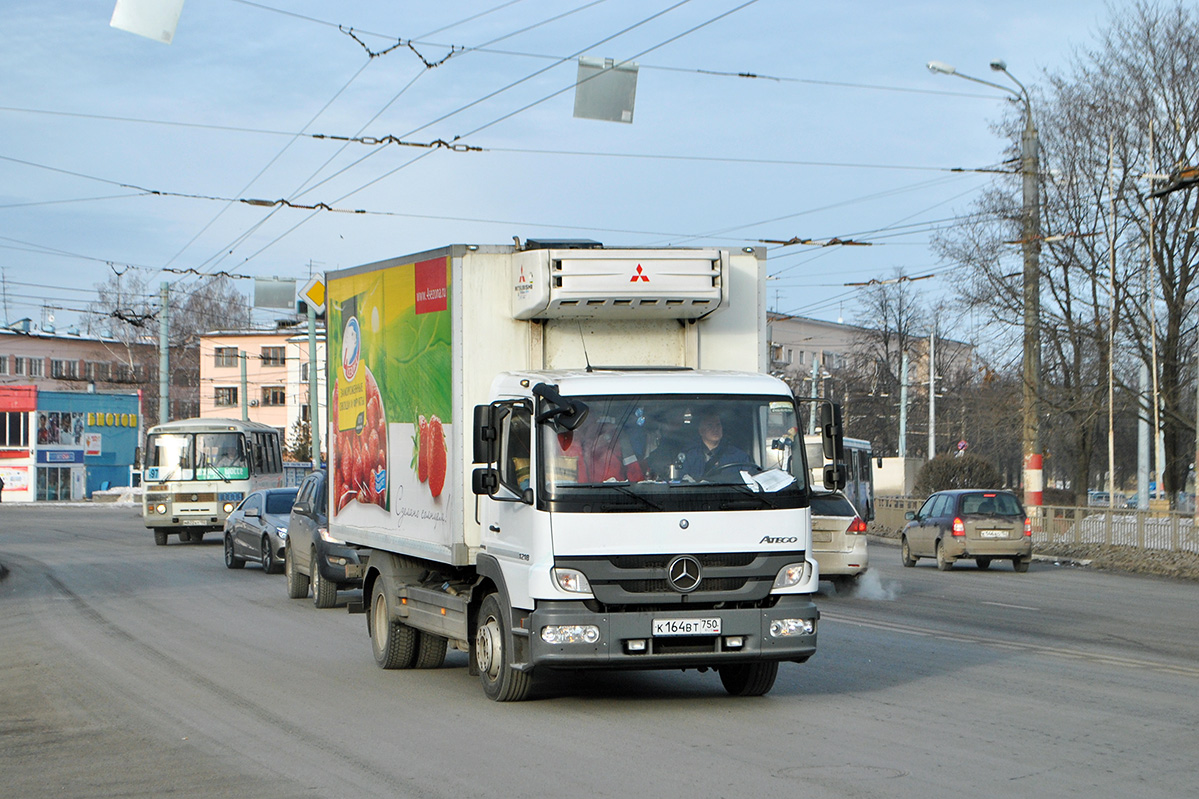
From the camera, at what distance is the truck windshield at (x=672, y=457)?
9.16 meters

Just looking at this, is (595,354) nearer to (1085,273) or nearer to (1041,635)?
(1041,635)

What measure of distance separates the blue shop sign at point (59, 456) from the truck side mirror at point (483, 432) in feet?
271

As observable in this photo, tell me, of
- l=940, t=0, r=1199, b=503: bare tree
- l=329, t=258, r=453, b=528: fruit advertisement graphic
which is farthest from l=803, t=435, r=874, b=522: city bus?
l=329, t=258, r=453, b=528: fruit advertisement graphic

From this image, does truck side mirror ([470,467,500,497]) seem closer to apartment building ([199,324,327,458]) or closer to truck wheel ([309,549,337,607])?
truck wheel ([309,549,337,607])

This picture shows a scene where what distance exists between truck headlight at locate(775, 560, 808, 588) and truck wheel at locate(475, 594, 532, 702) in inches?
73.7

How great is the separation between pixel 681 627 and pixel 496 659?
1.58 metres

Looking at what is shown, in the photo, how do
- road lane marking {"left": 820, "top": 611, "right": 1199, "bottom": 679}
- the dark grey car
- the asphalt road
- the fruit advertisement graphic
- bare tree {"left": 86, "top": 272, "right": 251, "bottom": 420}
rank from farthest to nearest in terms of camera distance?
bare tree {"left": 86, "top": 272, "right": 251, "bottom": 420}
the dark grey car
road lane marking {"left": 820, "top": 611, "right": 1199, "bottom": 679}
the fruit advertisement graphic
the asphalt road

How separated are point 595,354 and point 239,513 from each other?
1736 centimetres

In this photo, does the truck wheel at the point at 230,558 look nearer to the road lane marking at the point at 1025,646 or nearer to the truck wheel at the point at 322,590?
the truck wheel at the point at 322,590

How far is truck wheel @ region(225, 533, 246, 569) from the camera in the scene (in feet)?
87.7

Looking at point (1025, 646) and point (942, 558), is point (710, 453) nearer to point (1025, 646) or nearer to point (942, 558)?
point (1025, 646)

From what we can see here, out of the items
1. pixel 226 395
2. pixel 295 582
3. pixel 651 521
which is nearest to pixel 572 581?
pixel 651 521

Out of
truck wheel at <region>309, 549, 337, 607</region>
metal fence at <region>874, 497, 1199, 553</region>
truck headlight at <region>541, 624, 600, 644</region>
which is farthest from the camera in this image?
metal fence at <region>874, 497, 1199, 553</region>

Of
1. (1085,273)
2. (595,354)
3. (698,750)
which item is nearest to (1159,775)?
(698,750)
